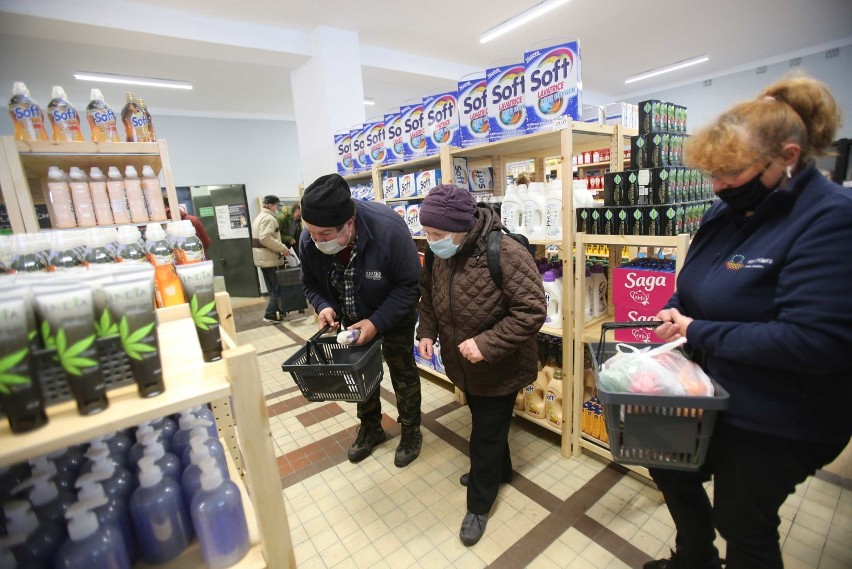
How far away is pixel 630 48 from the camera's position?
22.4ft

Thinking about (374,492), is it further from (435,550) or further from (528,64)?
(528,64)

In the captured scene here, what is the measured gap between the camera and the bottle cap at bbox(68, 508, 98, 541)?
33.9 inches

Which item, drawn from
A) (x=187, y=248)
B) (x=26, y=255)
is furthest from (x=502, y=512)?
(x=26, y=255)

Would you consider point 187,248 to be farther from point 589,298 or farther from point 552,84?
point 589,298

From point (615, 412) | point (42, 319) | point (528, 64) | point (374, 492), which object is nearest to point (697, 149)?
point (615, 412)

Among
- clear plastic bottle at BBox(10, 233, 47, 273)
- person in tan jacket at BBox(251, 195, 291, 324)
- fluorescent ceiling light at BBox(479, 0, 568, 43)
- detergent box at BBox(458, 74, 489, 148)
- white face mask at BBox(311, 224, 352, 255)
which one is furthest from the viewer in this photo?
person in tan jacket at BBox(251, 195, 291, 324)

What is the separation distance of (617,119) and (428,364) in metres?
2.40

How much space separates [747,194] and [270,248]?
609 cm

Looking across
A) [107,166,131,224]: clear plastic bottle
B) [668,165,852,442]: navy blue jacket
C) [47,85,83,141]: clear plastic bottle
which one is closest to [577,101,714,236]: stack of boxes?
[668,165,852,442]: navy blue jacket

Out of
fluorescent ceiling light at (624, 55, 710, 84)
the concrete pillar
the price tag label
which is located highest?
fluorescent ceiling light at (624, 55, 710, 84)

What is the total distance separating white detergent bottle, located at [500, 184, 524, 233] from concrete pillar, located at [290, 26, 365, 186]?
118 inches

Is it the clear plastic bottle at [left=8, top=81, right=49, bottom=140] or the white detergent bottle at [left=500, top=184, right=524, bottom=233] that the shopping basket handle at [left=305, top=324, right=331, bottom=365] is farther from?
the clear plastic bottle at [left=8, top=81, right=49, bottom=140]

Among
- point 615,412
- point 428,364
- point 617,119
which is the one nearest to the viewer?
point 615,412

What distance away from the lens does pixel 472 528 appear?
6.51ft
